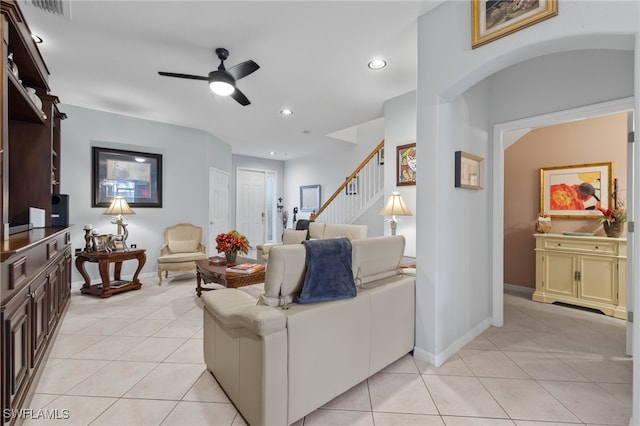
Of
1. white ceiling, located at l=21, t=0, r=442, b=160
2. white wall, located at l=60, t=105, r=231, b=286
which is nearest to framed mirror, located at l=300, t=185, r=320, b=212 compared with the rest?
white wall, located at l=60, t=105, r=231, b=286

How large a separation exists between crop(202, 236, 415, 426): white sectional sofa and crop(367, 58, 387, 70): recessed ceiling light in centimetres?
196

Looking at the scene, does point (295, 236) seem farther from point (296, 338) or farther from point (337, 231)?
point (296, 338)

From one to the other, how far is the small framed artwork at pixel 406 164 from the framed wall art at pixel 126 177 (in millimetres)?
4032

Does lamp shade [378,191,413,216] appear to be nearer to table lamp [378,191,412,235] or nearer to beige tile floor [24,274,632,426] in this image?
table lamp [378,191,412,235]

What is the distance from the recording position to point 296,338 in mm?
1552

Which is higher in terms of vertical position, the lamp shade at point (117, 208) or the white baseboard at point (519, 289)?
the lamp shade at point (117, 208)

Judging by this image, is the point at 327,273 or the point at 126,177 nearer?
the point at 327,273

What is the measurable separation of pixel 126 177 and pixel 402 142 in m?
4.42

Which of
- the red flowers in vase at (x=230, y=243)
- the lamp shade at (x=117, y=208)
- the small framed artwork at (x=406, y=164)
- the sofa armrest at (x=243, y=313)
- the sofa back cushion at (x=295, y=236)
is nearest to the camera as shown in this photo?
the sofa armrest at (x=243, y=313)

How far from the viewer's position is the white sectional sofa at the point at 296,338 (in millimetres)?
1473

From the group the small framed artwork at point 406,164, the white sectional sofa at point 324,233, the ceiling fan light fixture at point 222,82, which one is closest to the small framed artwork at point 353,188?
the white sectional sofa at point 324,233

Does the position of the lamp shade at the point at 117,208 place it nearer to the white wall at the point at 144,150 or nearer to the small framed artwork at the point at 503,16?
the white wall at the point at 144,150

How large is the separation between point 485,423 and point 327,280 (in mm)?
1199

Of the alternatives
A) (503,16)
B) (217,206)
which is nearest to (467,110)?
(503,16)
